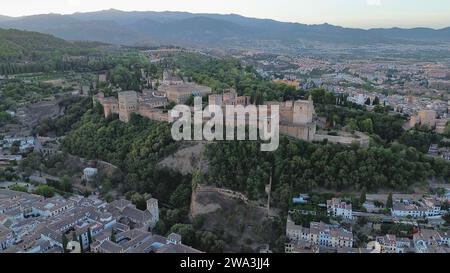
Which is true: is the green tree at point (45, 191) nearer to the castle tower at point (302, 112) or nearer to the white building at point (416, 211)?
the castle tower at point (302, 112)

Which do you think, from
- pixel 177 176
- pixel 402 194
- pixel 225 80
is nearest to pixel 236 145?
pixel 177 176

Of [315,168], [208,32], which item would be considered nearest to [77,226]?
[315,168]

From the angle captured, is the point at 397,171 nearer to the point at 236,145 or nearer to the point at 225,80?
the point at 236,145

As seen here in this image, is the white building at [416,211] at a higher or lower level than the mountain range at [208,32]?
lower

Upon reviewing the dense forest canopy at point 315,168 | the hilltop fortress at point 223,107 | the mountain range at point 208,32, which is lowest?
the dense forest canopy at point 315,168

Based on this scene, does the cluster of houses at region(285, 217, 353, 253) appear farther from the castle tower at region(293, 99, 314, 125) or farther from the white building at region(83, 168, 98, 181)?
the white building at region(83, 168, 98, 181)

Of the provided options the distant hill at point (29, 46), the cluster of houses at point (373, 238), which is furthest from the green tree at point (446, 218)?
the distant hill at point (29, 46)

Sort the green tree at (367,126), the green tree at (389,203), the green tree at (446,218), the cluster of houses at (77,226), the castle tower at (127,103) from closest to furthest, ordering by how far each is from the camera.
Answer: the cluster of houses at (77,226) → the green tree at (446,218) → the green tree at (389,203) → the green tree at (367,126) → the castle tower at (127,103)

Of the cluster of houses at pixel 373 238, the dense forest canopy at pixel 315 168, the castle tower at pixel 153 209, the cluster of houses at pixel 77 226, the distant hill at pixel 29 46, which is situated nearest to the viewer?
the cluster of houses at pixel 373 238
